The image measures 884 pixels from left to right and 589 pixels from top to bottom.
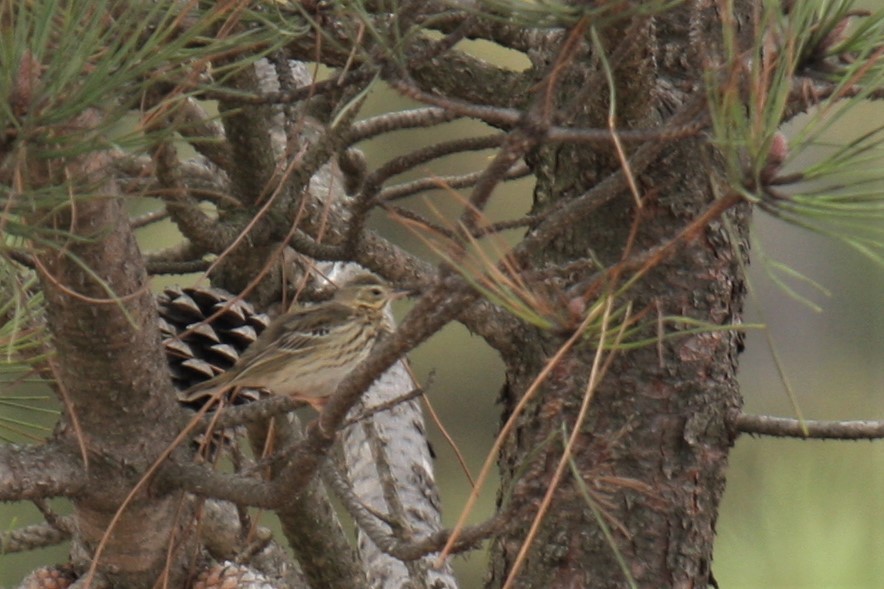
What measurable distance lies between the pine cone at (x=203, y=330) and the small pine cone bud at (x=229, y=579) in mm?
547

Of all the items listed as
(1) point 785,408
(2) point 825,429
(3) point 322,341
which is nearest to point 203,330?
(3) point 322,341

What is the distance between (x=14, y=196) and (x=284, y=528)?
1402mm

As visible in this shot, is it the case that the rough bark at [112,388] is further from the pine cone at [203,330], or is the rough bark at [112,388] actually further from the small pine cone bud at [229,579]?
the pine cone at [203,330]

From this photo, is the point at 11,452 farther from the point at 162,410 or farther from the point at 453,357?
the point at 453,357

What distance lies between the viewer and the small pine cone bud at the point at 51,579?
2.23m

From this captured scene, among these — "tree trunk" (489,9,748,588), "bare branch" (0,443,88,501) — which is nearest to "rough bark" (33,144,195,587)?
"bare branch" (0,443,88,501)

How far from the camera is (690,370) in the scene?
2.18 metres

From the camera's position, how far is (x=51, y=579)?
224 centimetres

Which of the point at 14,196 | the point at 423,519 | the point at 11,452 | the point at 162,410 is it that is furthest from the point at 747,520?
the point at 14,196

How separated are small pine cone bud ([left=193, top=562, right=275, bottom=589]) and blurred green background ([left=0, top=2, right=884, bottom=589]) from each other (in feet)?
2.60

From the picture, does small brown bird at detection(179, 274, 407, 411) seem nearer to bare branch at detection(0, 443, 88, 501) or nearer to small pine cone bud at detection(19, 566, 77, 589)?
small pine cone bud at detection(19, 566, 77, 589)

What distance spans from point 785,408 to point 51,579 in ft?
16.1

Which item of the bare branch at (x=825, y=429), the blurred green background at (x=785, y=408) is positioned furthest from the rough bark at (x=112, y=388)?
the blurred green background at (x=785, y=408)

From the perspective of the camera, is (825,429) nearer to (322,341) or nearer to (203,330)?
(203,330)
